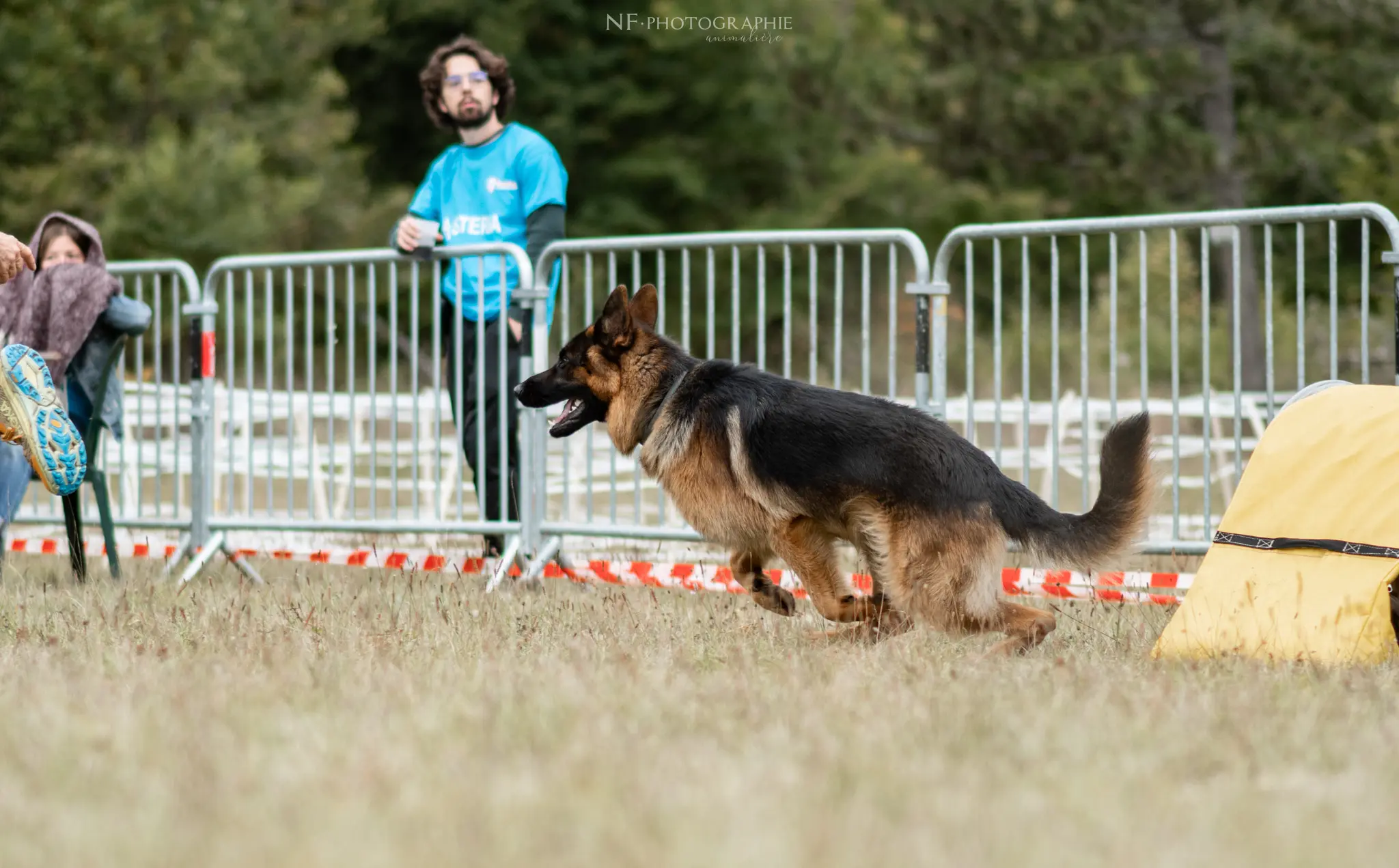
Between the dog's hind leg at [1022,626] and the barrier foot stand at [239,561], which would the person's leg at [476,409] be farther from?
the dog's hind leg at [1022,626]

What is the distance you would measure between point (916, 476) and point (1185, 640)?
89 centimetres

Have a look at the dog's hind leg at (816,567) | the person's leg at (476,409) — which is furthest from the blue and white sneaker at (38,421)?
the dog's hind leg at (816,567)

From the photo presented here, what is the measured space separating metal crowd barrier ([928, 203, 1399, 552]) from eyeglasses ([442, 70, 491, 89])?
220cm

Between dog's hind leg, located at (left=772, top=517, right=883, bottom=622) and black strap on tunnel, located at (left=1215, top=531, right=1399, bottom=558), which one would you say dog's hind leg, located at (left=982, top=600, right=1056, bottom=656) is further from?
black strap on tunnel, located at (left=1215, top=531, right=1399, bottom=558)

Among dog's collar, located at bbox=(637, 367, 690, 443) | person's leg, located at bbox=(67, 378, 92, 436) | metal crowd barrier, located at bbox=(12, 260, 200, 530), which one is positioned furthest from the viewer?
metal crowd barrier, located at bbox=(12, 260, 200, 530)

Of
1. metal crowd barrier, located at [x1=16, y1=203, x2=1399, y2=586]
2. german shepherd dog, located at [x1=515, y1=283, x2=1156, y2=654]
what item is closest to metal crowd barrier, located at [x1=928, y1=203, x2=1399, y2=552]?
metal crowd barrier, located at [x1=16, y1=203, x2=1399, y2=586]

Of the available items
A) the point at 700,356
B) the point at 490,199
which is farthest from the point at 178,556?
the point at 700,356

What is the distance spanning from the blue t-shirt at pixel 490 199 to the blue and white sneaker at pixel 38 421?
1.91 meters

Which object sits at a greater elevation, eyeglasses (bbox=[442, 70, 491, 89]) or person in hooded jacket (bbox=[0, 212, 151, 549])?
eyeglasses (bbox=[442, 70, 491, 89])

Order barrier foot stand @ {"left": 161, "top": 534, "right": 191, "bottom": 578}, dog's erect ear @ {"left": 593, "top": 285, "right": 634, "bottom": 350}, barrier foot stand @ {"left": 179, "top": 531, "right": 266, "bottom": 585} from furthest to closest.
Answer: barrier foot stand @ {"left": 161, "top": 534, "right": 191, "bottom": 578}, barrier foot stand @ {"left": 179, "top": 531, "right": 266, "bottom": 585}, dog's erect ear @ {"left": 593, "top": 285, "right": 634, "bottom": 350}

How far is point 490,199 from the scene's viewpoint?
7273mm

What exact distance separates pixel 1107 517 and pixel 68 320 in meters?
4.22

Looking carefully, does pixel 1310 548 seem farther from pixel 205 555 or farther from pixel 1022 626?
pixel 205 555

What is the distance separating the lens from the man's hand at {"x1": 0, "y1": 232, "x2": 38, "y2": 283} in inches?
221
